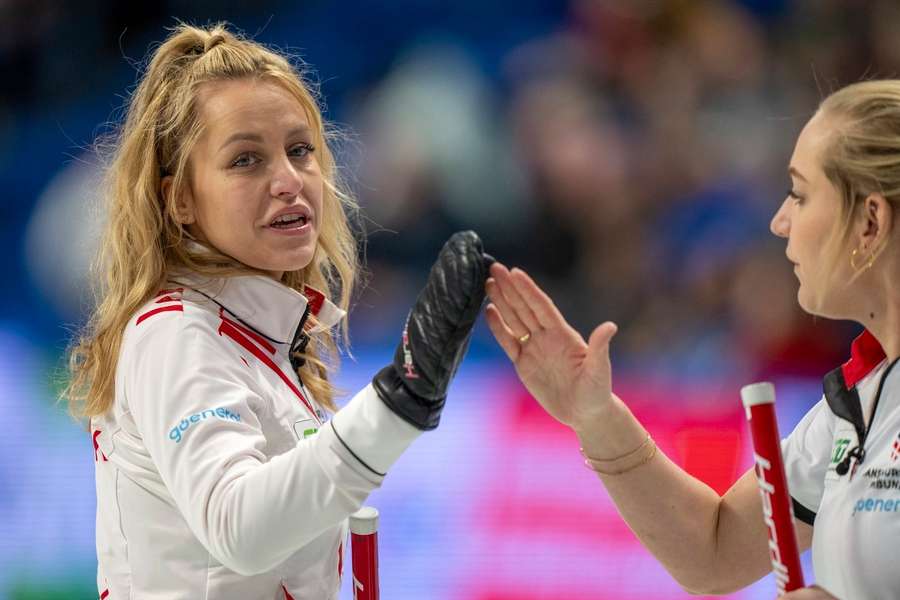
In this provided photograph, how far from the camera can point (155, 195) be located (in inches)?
73.6

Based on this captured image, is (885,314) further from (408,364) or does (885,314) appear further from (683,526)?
(408,364)

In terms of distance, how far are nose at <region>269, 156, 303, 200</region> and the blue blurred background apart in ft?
7.73

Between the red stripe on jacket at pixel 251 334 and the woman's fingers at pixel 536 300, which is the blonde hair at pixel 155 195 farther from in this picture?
the woman's fingers at pixel 536 300

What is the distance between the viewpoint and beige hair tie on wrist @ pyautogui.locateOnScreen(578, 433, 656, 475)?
1.96 metres

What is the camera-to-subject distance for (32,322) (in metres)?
4.49

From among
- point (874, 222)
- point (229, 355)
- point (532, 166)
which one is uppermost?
point (532, 166)

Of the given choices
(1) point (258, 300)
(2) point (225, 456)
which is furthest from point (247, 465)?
(1) point (258, 300)

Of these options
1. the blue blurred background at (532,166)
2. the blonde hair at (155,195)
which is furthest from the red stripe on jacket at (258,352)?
the blue blurred background at (532,166)

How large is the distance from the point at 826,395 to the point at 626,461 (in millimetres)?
369

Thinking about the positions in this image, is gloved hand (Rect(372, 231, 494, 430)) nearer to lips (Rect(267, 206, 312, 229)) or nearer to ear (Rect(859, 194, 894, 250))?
lips (Rect(267, 206, 312, 229))

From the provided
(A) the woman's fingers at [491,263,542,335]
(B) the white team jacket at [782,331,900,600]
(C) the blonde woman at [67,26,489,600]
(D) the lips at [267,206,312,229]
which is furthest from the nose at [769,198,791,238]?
(D) the lips at [267,206,312,229]

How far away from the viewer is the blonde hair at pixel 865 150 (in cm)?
166

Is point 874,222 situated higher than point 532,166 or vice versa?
point 532,166

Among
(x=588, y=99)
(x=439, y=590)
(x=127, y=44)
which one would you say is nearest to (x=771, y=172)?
(x=588, y=99)
